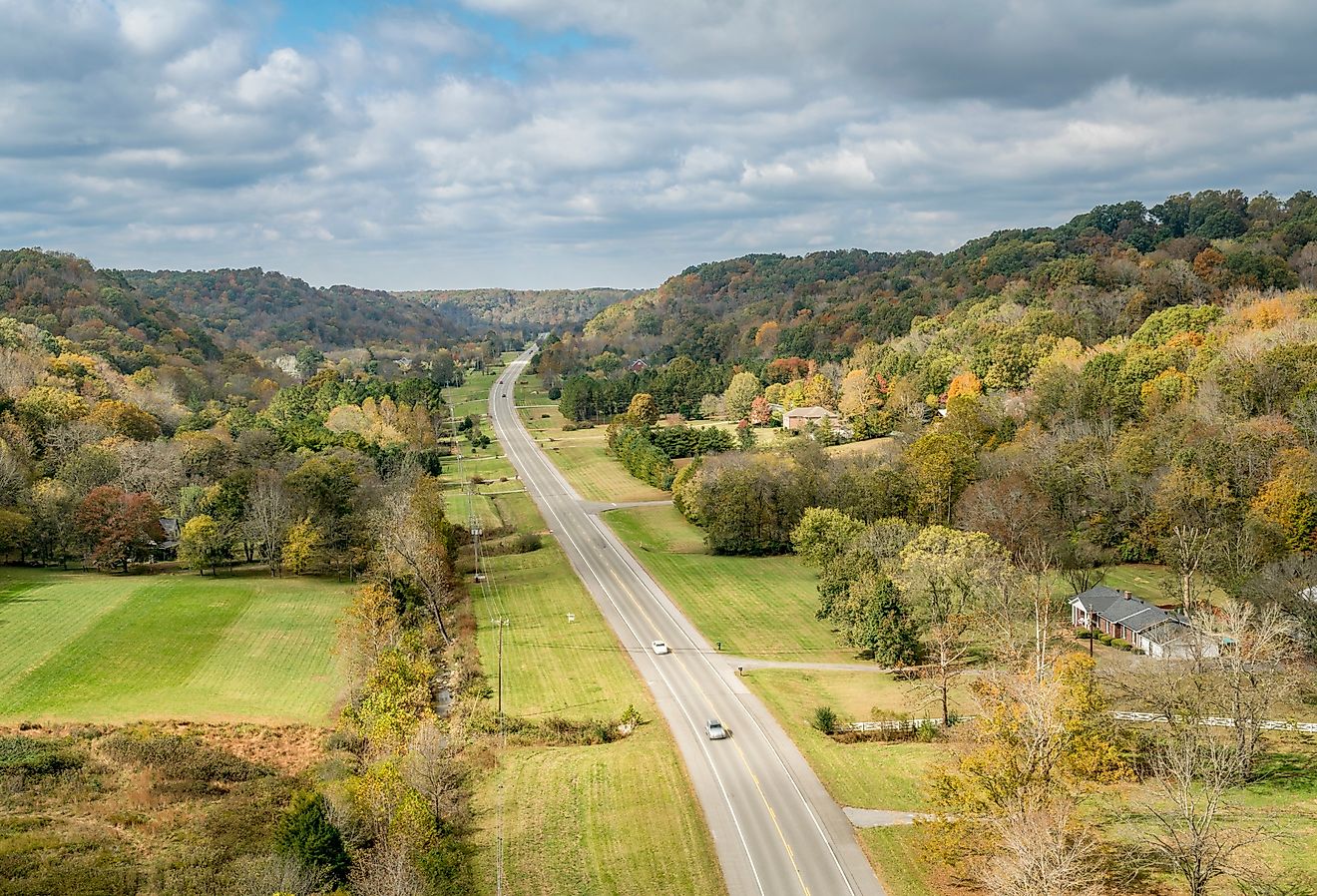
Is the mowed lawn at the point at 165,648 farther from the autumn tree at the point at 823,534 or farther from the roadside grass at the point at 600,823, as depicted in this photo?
the autumn tree at the point at 823,534

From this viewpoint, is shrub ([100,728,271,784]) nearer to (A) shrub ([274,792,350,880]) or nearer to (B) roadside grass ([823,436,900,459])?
(A) shrub ([274,792,350,880])

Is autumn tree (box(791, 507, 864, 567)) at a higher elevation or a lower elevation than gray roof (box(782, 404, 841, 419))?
lower

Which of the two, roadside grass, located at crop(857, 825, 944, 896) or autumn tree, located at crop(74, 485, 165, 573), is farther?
autumn tree, located at crop(74, 485, 165, 573)

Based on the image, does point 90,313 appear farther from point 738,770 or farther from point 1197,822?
point 1197,822

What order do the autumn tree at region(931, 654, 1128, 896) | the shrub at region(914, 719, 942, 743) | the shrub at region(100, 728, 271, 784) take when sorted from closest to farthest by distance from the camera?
1. the autumn tree at region(931, 654, 1128, 896)
2. the shrub at region(100, 728, 271, 784)
3. the shrub at region(914, 719, 942, 743)

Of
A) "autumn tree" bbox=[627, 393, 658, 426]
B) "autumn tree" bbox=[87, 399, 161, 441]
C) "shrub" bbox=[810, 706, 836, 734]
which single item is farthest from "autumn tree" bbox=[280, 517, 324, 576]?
"autumn tree" bbox=[627, 393, 658, 426]

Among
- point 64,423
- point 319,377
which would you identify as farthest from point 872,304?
point 64,423
